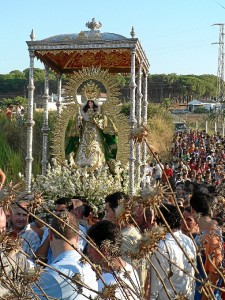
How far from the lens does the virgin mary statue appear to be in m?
11.3

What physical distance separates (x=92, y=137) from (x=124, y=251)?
10.0 meters

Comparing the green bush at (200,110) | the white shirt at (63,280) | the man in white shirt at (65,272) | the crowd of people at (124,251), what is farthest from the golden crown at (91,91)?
the green bush at (200,110)

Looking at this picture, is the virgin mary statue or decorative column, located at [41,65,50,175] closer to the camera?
decorative column, located at [41,65,50,175]

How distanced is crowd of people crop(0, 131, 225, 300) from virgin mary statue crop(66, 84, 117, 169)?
4114mm

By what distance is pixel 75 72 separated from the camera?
11625mm

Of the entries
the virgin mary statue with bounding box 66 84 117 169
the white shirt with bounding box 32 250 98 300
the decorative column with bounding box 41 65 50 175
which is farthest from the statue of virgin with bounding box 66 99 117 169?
the white shirt with bounding box 32 250 98 300

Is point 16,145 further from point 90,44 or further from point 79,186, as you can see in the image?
point 79,186

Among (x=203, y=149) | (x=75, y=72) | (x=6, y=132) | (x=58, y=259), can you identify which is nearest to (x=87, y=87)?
(x=75, y=72)

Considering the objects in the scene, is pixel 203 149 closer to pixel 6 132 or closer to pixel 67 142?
pixel 6 132

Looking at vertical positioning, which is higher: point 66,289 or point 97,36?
point 97,36

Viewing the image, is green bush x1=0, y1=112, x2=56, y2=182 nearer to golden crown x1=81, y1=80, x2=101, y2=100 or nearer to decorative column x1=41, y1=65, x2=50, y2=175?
decorative column x1=41, y1=65, x2=50, y2=175

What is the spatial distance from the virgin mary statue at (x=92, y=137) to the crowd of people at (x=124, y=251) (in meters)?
4.11

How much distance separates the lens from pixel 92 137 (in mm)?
11430

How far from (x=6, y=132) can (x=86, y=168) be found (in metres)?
5.75
